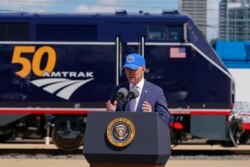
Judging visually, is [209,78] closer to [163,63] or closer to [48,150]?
[163,63]

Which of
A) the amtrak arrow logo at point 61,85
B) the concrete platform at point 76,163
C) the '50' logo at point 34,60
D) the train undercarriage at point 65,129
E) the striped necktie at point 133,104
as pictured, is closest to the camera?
the striped necktie at point 133,104

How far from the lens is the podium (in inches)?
215

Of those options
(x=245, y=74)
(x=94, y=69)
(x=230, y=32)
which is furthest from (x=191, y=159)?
(x=230, y=32)

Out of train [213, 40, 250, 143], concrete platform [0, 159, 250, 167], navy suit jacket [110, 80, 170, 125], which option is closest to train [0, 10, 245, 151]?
concrete platform [0, 159, 250, 167]

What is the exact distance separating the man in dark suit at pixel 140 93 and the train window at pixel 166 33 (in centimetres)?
1349

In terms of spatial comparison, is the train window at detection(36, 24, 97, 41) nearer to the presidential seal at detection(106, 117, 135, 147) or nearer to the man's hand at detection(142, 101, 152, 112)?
the man's hand at detection(142, 101, 152, 112)

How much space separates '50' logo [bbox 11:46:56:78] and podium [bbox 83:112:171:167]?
1409 cm

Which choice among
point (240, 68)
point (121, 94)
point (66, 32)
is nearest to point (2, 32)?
point (66, 32)

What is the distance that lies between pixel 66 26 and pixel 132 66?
14004 mm

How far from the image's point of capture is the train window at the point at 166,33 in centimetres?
1970

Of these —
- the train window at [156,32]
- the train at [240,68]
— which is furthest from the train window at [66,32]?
the train at [240,68]

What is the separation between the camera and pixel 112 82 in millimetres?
19625

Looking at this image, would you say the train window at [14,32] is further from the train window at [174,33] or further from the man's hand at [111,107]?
the man's hand at [111,107]

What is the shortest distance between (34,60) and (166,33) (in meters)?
3.70
